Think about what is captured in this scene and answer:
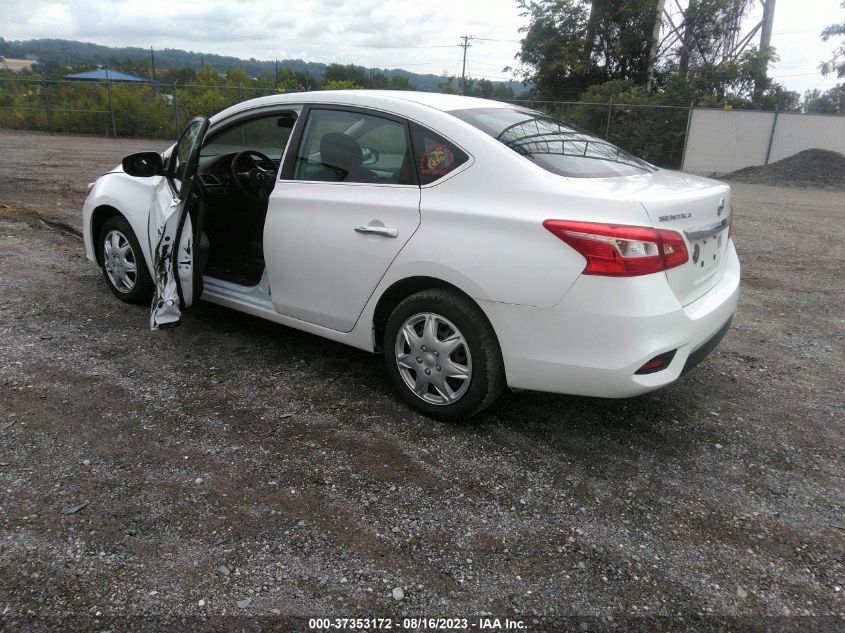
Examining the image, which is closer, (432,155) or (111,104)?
(432,155)

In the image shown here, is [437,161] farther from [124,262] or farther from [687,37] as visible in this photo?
[687,37]

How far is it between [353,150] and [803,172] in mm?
19448

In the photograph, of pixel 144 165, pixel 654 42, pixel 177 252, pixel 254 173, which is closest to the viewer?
pixel 177 252

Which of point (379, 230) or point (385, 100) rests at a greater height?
point (385, 100)

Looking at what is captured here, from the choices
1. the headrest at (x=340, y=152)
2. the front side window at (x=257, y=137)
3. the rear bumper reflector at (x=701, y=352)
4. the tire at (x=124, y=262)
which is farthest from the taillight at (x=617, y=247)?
the tire at (x=124, y=262)

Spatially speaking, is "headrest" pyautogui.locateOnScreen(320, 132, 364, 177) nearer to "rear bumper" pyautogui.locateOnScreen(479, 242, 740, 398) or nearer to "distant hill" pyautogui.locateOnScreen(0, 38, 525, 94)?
"rear bumper" pyautogui.locateOnScreen(479, 242, 740, 398)

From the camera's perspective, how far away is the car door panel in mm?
3395

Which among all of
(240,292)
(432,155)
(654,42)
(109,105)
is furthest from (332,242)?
(654,42)

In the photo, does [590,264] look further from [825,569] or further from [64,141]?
[64,141]

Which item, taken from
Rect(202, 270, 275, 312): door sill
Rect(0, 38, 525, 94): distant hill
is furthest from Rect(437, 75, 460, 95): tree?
Rect(202, 270, 275, 312): door sill

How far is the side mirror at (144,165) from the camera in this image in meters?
4.40

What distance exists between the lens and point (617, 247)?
2.77 m

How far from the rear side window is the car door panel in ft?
0.36

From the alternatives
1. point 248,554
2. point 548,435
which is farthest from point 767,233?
point 248,554
